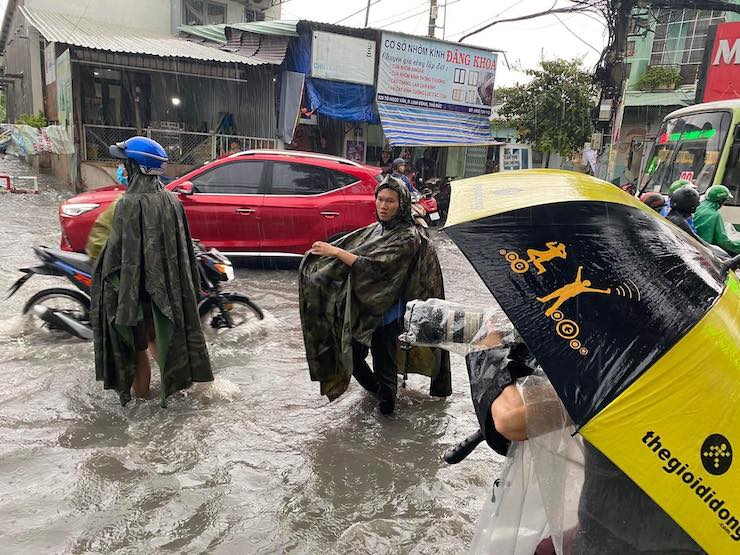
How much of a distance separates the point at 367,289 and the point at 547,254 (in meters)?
2.04

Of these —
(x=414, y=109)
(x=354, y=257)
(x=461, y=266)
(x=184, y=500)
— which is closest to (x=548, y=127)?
(x=414, y=109)

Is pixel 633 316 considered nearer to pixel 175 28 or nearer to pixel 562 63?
pixel 562 63

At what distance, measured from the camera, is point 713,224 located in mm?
5543

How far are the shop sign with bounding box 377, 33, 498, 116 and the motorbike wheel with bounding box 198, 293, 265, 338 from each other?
10473 mm

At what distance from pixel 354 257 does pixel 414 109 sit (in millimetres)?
12606

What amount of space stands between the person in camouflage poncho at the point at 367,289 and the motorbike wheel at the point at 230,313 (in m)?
1.79

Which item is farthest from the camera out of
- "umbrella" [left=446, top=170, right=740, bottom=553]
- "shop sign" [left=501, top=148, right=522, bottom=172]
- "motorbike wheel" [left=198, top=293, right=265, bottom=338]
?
"shop sign" [left=501, top=148, right=522, bottom=172]

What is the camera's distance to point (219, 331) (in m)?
5.01

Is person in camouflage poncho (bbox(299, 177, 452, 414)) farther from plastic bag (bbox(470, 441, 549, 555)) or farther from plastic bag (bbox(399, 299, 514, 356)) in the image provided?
plastic bag (bbox(470, 441, 549, 555))

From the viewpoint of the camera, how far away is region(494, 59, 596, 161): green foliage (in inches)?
608

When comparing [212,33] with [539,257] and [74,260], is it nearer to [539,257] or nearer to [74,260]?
[74,260]

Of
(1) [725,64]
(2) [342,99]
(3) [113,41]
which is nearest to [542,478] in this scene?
(2) [342,99]

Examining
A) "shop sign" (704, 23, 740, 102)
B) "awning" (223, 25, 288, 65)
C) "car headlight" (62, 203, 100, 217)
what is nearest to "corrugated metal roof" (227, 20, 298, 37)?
"awning" (223, 25, 288, 65)

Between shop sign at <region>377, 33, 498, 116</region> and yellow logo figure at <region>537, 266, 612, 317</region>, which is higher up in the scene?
shop sign at <region>377, 33, 498, 116</region>
